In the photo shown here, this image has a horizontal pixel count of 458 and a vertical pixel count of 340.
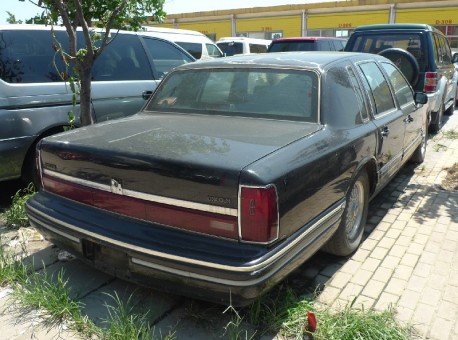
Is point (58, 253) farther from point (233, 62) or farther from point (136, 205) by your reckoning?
point (233, 62)

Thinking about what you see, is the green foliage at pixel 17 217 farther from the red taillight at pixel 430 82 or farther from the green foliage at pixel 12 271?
the red taillight at pixel 430 82

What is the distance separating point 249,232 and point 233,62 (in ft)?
6.08

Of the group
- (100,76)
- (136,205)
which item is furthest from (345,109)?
(100,76)

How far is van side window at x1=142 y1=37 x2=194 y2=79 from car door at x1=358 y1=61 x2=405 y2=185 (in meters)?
2.76

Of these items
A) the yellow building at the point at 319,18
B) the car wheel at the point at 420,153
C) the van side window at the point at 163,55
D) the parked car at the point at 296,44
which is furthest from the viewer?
the yellow building at the point at 319,18

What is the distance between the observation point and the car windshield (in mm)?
3205

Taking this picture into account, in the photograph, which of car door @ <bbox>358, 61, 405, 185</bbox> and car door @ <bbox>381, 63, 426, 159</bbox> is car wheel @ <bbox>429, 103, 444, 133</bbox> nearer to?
car door @ <bbox>381, 63, 426, 159</bbox>

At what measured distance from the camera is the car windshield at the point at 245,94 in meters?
3.21

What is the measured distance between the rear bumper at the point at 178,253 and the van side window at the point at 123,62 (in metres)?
2.56

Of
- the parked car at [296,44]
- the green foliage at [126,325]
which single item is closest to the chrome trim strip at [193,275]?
the green foliage at [126,325]

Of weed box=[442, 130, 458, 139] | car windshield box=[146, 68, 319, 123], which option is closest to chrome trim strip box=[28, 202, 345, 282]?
car windshield box=[146, 68, 319, 123]

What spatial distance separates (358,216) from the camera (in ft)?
12.1

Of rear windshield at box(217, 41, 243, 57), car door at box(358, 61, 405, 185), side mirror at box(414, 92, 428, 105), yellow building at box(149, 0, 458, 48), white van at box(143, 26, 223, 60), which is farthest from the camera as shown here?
yellow building at box(149, 0, 458, 48)

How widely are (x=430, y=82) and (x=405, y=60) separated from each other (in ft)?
1.85
